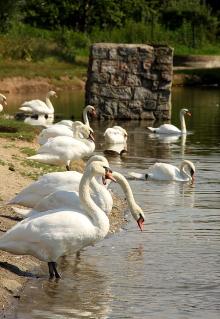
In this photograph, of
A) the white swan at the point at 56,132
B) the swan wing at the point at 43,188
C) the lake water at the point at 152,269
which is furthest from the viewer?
the white swan at the point at 56,132

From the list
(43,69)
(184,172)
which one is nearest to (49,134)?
(184,172)

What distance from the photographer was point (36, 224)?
33.1 ft

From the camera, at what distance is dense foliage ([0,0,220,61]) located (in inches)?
1876

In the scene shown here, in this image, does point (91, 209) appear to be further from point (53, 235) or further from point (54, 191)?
point (54, 191)

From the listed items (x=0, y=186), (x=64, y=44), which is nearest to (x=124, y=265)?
(x=0, y=186)

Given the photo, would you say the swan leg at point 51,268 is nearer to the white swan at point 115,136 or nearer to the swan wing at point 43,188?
the swan wing at point 43,188

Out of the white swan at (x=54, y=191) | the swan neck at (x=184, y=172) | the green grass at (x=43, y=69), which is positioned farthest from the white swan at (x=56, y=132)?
the green grass at (x=43, y=69)

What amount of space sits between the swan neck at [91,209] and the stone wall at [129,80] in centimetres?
1929

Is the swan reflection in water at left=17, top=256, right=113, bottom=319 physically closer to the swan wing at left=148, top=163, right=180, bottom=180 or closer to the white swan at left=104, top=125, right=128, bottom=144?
the swan wing at left=148, top=163, right=180, bottom=180

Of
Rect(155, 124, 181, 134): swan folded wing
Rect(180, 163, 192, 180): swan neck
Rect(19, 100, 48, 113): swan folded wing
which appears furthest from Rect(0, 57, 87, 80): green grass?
Rect(180, 163, 192, 180): swan neck

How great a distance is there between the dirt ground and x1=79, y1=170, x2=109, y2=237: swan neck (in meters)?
0.84

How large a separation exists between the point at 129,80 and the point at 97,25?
2597 centimetres

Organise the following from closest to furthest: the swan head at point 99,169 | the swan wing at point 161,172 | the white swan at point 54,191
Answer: the swan head at point 99,169 < the white swan at point 54,191 < the swan wing at point 161,172

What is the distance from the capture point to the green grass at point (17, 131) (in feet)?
65.0
